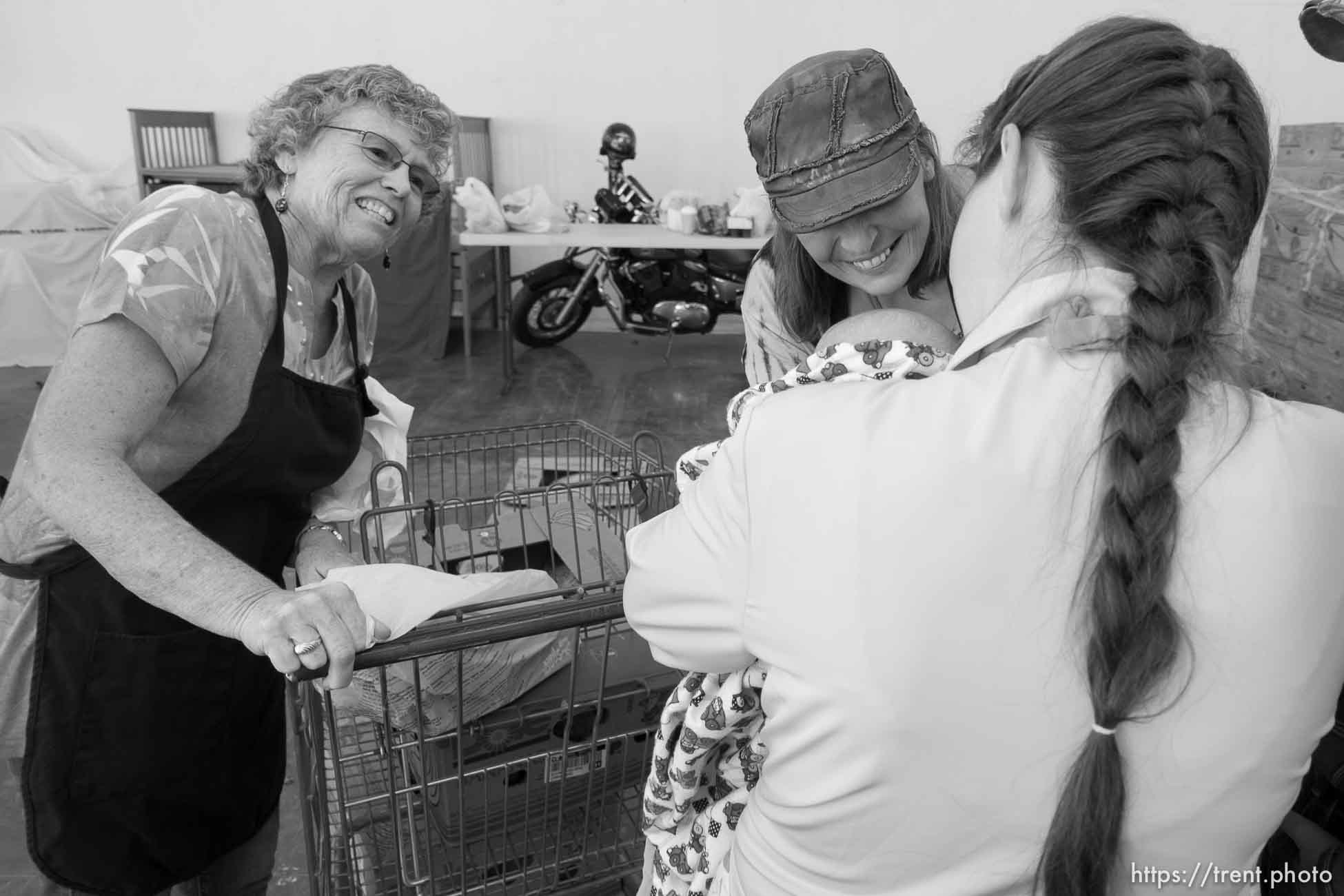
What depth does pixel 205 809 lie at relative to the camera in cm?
142

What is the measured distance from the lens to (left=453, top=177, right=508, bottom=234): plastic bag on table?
5.62m

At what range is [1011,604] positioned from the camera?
61 centimetres

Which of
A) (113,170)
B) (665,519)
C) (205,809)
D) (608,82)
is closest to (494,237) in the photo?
(608,82)

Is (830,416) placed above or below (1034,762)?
above

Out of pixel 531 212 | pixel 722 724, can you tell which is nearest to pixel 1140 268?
pixel 722 724

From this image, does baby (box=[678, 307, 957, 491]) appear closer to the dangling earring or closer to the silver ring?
the silver ring

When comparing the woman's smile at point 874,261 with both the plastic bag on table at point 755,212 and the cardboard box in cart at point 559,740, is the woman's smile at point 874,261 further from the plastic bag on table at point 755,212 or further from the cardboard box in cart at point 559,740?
the plastic bag on table at point 755,212

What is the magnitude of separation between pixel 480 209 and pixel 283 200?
4.43 meters

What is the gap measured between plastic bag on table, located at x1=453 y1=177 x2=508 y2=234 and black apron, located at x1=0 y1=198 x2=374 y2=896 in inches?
176

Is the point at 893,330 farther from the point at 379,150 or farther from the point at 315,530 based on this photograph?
the point at 315,530

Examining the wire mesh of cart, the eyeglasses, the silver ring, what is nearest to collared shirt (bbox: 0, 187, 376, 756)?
the eyeglasses

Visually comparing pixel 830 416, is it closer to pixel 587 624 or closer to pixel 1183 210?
pixel 1183 210

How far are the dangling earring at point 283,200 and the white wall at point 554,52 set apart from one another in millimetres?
6149

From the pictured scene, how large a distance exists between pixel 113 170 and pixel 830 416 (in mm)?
7430
